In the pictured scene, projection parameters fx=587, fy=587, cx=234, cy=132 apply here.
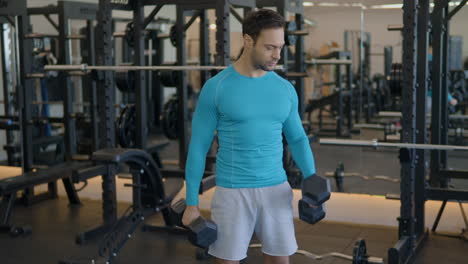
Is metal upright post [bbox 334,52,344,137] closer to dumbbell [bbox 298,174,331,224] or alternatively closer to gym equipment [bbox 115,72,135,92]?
gym equipment [bbox 115,72,135,92]

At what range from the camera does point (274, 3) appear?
513 cm

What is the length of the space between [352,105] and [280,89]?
5.12 metres

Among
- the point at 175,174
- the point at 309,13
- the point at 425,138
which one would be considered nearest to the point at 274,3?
the point at 309,13

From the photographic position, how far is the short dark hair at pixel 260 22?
1.80 m

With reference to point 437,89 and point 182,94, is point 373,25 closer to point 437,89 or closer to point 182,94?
point 437,89

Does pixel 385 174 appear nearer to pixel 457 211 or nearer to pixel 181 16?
pixel 457 211

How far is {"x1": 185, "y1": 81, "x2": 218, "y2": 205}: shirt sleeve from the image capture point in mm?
1881

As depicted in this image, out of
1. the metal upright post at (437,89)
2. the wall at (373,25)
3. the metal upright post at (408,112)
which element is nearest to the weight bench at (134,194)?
the metal upright post at (408,112)

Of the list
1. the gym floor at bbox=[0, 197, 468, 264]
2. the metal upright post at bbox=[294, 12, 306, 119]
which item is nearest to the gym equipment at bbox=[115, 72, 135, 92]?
the gym floor at bbox=[0, 197, 468, 264]

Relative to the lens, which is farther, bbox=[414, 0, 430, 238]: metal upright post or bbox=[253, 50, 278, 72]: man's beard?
bbox=[414, 0, 430, 238]: metal upright post

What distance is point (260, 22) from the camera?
1801mm

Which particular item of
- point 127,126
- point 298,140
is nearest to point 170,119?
point 127,126

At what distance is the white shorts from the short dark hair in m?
0.50

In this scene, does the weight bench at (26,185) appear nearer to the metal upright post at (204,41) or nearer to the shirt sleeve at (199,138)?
the metal upright post at (204,41)
